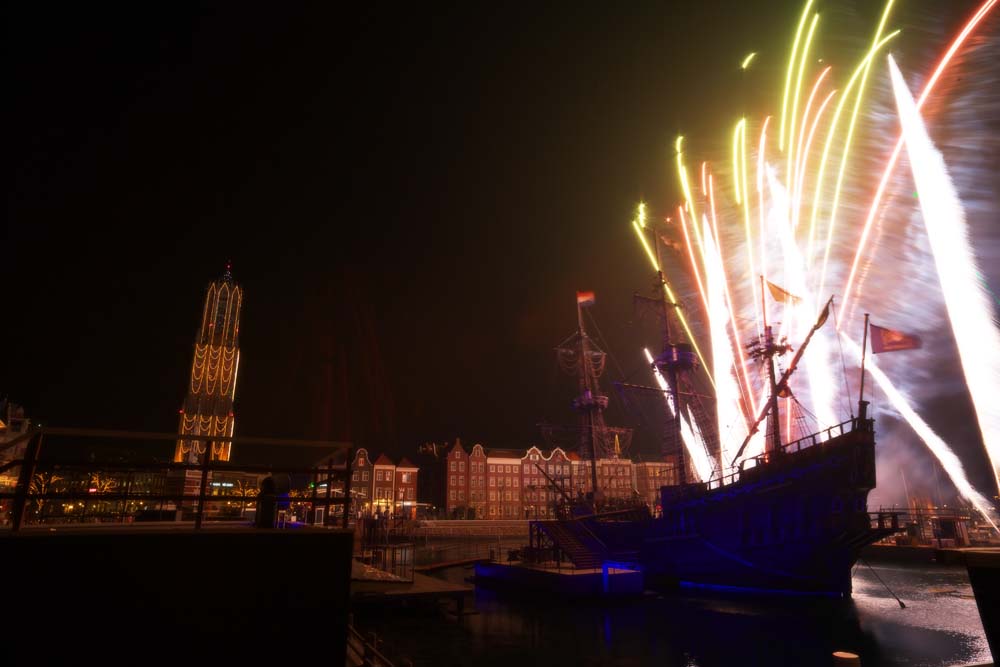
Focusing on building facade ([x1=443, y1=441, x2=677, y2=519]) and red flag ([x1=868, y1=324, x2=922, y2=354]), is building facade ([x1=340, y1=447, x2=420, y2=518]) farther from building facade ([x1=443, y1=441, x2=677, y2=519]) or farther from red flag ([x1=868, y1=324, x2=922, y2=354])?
red flag ([x1=868, y1=324, x2=922, y2=354])

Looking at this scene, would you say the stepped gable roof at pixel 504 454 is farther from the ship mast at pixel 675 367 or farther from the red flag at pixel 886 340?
the red flag at pixel 886 340

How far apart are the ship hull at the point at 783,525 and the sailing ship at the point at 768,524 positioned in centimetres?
5

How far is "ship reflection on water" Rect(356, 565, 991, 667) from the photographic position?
16.6m

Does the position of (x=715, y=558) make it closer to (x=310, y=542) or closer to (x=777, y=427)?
(x=777, y=427)

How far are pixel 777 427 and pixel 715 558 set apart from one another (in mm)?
8395

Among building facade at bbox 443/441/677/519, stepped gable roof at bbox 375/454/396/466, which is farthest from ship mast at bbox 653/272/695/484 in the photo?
stepped gable roof at bbox 375/454/396/466

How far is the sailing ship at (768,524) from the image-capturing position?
25.3m

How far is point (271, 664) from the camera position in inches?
243

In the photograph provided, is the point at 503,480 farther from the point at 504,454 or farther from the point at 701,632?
the point at 701,632

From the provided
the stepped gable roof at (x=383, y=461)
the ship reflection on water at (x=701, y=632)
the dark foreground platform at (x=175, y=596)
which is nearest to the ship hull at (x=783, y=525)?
the ship reflection on water at (x=701, y=632)

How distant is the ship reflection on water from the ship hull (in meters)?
1.59

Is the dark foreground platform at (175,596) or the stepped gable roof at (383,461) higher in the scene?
the stepped gable roof at (383,461)

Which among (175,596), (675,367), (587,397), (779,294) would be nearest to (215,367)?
(587,397)

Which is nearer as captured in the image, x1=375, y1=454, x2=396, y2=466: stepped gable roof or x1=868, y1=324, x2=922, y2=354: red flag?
x1=868, y1=324, x2=922, y2=354: red flag
